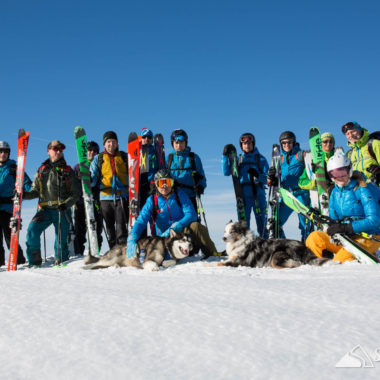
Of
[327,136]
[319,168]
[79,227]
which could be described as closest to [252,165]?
[319,168]

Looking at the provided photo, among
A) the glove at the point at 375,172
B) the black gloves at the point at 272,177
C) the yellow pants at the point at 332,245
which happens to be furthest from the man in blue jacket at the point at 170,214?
the glove at the point at 375,172

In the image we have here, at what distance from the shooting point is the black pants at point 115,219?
21.2 feet

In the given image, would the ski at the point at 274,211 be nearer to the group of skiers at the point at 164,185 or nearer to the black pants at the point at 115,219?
the group of skiers at the point at 164,185

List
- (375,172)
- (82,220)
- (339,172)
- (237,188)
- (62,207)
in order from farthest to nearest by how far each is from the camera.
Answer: (82,220)
(237,188)
(62,207)
(375,172)
(339,172)

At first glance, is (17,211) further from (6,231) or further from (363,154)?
(363,154)

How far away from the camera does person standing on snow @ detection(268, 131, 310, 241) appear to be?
6848 millimetres

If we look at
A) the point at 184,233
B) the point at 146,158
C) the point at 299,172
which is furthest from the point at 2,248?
the point at 299,172

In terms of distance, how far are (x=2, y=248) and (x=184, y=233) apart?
13.4 feet

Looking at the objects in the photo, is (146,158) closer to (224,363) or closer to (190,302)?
(190,302)

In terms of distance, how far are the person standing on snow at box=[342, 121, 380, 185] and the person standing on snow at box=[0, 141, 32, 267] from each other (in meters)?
6.00

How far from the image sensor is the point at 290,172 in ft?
22.5

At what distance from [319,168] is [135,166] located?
3.33 metres

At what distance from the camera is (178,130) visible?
6.64 m

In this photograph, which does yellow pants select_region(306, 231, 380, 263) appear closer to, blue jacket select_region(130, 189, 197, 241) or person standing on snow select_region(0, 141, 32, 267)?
blue jacket select_region(130, 189, 197, 241)
